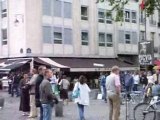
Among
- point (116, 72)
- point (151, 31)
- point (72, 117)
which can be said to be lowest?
point (72, 117)

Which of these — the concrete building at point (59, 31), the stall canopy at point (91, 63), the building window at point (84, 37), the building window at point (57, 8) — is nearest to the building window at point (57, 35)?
the concrete building at point (59, 31)

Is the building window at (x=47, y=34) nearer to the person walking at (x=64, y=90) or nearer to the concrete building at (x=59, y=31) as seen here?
the concrete building at (x=59, y=31)

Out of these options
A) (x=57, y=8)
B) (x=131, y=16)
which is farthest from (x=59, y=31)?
(x=131, y=16)

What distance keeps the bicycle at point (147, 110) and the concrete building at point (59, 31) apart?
2499 centimetres

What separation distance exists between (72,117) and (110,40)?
33.4 metres

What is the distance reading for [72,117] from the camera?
16.7m

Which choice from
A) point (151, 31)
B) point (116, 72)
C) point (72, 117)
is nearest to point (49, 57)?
point (151, 31)

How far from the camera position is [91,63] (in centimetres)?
4409

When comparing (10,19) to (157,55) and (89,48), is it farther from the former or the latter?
(157,55)

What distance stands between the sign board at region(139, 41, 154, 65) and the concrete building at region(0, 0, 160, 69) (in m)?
21.1

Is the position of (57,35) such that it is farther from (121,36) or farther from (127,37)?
(127,37)

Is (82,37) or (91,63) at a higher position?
(82,37)

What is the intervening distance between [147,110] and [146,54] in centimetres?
396

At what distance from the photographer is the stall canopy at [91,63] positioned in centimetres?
4150
